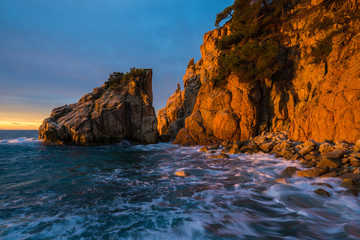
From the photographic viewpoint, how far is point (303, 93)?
18422 mm

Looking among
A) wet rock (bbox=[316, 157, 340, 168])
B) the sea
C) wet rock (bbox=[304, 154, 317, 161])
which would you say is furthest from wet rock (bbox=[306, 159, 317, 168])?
the sea

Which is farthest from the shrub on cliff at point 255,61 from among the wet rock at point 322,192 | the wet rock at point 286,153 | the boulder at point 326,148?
the wet rock at point 322,192

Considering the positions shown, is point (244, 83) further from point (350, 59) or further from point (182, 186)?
point (182, 186)

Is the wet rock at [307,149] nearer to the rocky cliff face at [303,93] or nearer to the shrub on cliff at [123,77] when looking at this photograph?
the rocky cliff face at [303,93]

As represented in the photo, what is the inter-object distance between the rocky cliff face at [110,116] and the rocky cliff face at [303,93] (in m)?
8.17

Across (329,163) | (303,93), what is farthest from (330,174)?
(303,93)

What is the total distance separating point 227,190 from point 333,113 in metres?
11.1

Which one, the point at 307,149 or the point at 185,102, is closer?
the point at 307,149

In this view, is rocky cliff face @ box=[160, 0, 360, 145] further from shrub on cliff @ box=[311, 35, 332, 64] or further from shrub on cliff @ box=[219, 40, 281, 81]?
shrub on cliff @ box=[219, 40, 281, 81]

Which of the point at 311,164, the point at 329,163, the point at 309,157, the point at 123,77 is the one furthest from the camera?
the point at 123,77

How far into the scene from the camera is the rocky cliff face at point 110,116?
76.1 feet

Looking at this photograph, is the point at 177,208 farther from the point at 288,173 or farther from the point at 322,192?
the point at 288,173

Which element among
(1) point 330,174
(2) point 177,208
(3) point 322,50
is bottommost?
(2) point 177,208

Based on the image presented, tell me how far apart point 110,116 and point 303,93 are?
25161 millimetres
